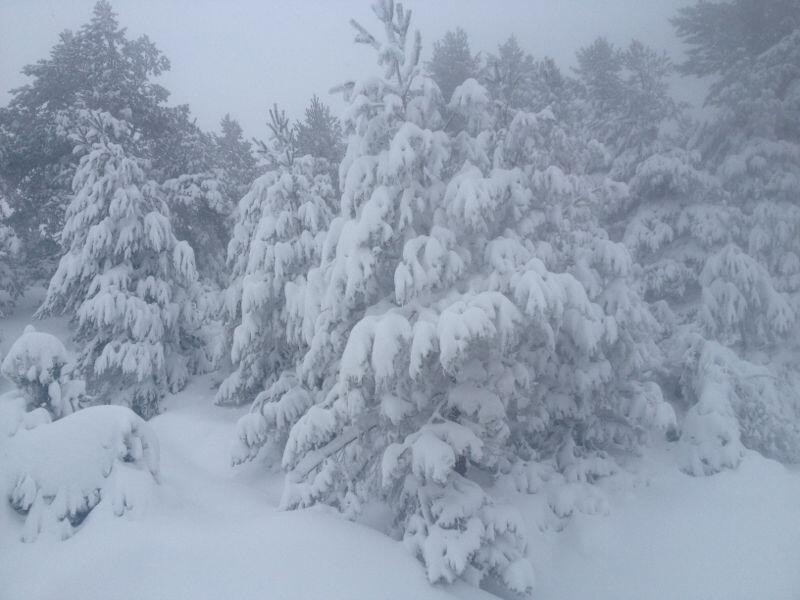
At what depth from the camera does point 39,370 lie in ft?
26.0

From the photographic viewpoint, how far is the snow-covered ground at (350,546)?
216 inches

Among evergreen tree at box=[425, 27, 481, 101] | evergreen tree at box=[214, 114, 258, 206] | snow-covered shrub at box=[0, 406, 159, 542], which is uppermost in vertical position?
evergreen tree at box=[425, 27, 481, 101]

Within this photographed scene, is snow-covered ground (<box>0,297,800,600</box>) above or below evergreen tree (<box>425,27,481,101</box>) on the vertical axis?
below

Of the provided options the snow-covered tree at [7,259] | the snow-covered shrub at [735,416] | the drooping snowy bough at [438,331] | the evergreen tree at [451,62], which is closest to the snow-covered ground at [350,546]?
the snow-covered shrub at [735,416]

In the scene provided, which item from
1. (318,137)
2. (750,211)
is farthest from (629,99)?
(318,137)

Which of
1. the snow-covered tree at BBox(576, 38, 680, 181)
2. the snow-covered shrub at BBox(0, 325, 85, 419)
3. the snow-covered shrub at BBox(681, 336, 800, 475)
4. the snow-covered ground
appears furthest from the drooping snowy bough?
the snow-covered tree at BBox(576, 38, 680, 181)

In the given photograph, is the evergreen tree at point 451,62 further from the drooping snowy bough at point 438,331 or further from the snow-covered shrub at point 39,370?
the snow-covered shrub at point 39,370

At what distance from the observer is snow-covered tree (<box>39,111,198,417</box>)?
1301cm

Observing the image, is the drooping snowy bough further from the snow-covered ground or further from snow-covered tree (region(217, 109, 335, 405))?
snow-covered tree (region(217, 109, 335, 405))

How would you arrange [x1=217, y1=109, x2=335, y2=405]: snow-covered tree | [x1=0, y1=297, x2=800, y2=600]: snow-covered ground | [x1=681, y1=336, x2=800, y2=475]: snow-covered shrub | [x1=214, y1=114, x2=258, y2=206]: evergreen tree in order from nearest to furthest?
[x1=0, y1=297, x2=800, y2=600]: snow-covered ground
[x1=681, y1=336, x2=800, y2=475]: snow-covered shrub
[x1=217, y1=109, x2=335, y2=405]: snow-covered tree
[x1=214, y1=114, x2=258, y2=206]: evergreen tree

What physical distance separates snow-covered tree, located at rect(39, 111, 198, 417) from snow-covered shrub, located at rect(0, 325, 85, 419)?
4.83 meters

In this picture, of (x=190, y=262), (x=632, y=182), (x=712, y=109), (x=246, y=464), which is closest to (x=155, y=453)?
(x=246, y=464)

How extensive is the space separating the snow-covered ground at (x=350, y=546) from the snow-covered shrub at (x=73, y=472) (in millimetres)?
203

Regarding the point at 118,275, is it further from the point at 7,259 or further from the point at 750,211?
the point at 750,211
